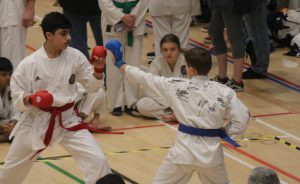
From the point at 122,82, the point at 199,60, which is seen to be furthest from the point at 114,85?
the point at 199,60

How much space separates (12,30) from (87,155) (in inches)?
121

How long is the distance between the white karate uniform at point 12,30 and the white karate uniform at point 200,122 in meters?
3.35

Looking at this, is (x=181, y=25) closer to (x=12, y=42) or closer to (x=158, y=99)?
(x=158, y=99)

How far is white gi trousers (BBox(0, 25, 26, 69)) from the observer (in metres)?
9.02

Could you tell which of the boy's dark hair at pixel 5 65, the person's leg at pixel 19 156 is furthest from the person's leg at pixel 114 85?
the person's leg at pixel 19 156

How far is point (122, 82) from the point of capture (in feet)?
31.6

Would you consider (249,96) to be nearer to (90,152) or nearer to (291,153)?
(291,153)

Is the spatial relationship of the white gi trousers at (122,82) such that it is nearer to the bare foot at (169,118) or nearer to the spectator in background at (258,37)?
the bare foot at (169,118)

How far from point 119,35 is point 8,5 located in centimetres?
139

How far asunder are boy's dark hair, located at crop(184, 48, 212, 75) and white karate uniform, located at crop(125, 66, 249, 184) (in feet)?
0.22

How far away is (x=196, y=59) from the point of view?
614 cm

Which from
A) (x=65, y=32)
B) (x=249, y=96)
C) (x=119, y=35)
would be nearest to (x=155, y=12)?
(x=119, y=35)

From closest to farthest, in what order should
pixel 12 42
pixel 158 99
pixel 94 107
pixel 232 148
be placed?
pixel 232 148 < pixel 94 107 < pixel 12 42 < pixel 158 99

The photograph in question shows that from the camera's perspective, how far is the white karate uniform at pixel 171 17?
32.4ft
